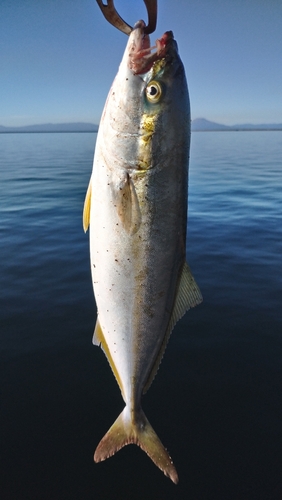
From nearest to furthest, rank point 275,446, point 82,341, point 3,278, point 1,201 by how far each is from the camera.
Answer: point 275,446
point 82,341
point 3,278
point 1,201

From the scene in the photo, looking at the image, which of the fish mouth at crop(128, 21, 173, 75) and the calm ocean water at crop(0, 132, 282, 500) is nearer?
the fish mouth at crop(128, 21, 173, 75)

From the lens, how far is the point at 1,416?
507 centimetres

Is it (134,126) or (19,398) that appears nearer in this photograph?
(134,126)

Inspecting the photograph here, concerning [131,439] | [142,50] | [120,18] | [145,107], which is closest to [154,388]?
[131,439]

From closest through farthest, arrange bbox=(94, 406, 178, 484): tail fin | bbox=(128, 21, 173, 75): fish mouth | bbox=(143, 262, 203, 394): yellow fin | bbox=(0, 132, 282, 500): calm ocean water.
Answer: bbox=(128, 21, 173, 75): fish mouth, bbox=(143, 262, 203, 394): yellow fin, bbox=(94, 406, 178, 484): tail fin, bbox=(0, 132, 282, 500): calm ocean water

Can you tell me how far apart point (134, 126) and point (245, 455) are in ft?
13.8

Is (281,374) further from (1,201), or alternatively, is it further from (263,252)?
(1,201)

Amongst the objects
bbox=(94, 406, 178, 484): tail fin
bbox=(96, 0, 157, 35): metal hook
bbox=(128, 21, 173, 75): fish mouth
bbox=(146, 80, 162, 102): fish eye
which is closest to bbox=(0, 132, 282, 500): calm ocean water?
bbox=(94, 406, 178, 484): tail fin

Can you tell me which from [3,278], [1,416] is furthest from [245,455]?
[3,278]

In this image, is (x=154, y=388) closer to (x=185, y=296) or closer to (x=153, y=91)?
(x=185, y=296)

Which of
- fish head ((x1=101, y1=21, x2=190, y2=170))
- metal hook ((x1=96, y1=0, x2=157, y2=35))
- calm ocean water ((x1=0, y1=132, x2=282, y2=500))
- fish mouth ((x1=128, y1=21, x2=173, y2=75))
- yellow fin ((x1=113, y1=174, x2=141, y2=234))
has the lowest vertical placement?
calm ocean water ((x1=0, y1=132, x2=282, y2=500))

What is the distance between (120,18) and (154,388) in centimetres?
493

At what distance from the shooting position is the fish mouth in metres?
2.35

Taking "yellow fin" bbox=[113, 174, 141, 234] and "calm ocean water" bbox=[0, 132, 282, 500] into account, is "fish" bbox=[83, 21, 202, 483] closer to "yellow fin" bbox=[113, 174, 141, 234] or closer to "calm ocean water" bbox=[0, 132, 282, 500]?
"yellow fin" bbox=[113, 174, 141, 234]
